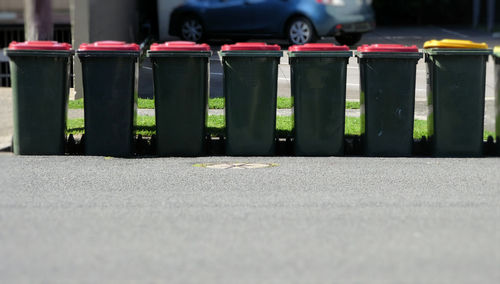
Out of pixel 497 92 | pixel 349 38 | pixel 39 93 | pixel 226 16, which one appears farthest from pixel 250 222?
pixel 349 38

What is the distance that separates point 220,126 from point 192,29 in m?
10.5

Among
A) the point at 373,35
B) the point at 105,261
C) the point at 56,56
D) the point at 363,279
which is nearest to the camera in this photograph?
the point at 363,279

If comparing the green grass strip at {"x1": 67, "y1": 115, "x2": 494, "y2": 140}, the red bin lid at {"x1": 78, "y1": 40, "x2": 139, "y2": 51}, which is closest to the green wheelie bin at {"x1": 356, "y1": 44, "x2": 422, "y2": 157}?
the green grass strip at {"x1": 67, "y1": 115, "x2": 494, "y2": 140}

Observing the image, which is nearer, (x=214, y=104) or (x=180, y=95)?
(x=180, y=95)

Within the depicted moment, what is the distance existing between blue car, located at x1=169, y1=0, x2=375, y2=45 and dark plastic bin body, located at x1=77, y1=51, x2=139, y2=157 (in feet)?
34.5

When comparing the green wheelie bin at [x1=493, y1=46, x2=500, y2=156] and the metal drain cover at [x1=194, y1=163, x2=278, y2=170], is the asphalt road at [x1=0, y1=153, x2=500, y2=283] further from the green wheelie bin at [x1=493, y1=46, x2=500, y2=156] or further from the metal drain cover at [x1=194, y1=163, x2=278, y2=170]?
the green wheelie bin at [x1=493, y1=46, x2=500, y2=156]

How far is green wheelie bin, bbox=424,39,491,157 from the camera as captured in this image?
10070 mm

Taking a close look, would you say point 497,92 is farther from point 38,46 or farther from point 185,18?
point 185,18

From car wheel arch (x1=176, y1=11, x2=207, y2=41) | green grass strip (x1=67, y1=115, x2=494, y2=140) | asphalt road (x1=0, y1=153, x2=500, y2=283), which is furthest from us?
car wheel arch (x1=176, y1=11, x2=207, y2=41)

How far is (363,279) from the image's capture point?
5.48m

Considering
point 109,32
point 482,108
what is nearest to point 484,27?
point 109,32

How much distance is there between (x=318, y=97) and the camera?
1014cm

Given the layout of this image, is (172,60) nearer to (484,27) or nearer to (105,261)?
(105,261)

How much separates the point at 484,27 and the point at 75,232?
80.8ft
